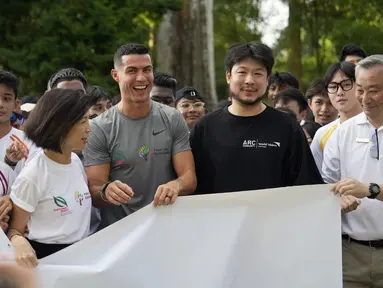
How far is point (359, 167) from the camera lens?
490 cm

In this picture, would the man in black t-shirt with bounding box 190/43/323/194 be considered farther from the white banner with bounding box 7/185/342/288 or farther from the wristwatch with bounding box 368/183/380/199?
the wristwatch with bounding box 368/183/380/199

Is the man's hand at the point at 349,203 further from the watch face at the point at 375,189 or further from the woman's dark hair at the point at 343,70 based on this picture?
the woman's dark hair at the point at 343,70

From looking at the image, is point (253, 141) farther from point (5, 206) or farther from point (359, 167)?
point (5, 206)

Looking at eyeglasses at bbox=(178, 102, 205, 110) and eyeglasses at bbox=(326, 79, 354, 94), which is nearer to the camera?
eyeglasses at bbox=(326, 79, 354, 94)

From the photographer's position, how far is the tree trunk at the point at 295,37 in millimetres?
26250

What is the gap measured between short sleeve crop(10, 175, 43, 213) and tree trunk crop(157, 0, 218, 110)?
14.9 metres

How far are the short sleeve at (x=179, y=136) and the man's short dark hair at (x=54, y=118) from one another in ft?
2.60

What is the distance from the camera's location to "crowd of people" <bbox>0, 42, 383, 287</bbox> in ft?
15.0

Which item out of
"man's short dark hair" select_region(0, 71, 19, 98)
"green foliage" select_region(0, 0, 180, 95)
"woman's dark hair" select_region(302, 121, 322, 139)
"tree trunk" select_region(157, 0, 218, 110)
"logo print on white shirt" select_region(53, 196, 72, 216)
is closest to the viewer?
"logo print on white shirt" select_region(53, 196, 72, 216)

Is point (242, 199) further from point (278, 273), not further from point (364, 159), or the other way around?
point (364, 159)

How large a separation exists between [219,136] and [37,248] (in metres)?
1.47

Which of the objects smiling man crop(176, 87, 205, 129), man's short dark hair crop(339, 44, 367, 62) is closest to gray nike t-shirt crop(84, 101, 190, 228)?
smiling man crop(176, 87, 205, 129)

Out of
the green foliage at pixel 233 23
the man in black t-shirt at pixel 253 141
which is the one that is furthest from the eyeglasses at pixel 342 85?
the green foliage at pixel 233 23

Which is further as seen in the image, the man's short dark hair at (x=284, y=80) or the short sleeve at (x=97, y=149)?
the man's short dark hair at (x=284, y=80)
